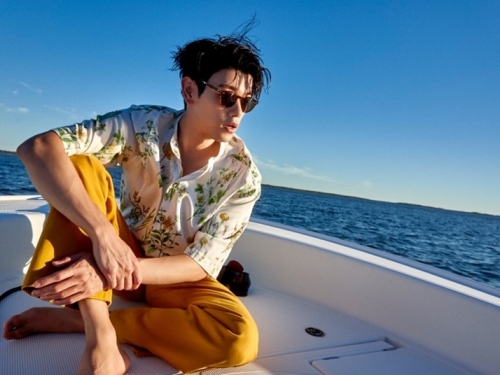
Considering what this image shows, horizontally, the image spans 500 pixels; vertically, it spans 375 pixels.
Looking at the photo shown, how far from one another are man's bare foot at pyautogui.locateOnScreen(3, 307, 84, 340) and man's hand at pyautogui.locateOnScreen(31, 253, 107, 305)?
0.23 metres

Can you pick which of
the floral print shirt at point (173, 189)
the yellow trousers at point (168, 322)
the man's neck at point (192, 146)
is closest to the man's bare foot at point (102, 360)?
the yellow trousers at point (168, 322)

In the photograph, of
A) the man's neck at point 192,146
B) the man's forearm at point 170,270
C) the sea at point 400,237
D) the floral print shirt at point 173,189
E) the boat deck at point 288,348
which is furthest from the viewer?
the sea at point 400,237

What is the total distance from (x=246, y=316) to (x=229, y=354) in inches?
5.3

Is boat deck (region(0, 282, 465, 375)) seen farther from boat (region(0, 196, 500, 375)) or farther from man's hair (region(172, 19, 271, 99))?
man's hair (region(172, 19, 271, 99))

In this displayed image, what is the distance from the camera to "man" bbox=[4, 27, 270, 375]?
37.4 inches

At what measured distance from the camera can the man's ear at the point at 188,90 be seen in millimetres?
1371

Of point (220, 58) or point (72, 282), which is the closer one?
point (72, 282)

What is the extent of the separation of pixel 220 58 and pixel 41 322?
1004 mm

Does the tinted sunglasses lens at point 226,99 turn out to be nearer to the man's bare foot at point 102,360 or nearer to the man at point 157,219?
the man at point 157,219

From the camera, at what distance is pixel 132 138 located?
4.19ft

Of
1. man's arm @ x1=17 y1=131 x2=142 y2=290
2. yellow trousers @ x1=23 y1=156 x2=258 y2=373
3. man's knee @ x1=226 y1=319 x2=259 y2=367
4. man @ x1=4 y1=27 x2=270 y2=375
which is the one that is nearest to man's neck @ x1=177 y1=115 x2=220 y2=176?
man @ x1=4 y1=27 x2=270 y2=375

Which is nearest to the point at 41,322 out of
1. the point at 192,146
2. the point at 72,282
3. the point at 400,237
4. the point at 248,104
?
the point at 72,282

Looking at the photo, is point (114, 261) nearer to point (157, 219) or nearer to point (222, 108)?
point (157, 219)

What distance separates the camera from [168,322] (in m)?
1.09
